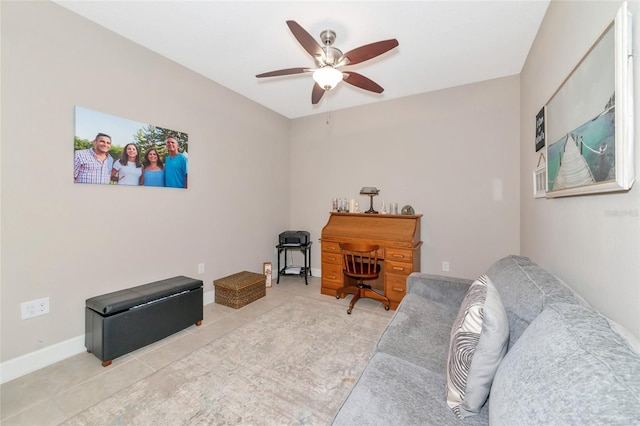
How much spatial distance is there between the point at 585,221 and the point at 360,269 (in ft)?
6.84

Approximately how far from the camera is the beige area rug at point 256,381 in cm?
149

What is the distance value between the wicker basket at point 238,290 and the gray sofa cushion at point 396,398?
2201 mm

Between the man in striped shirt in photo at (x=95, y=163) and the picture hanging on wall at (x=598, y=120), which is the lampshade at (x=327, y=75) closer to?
the picture hanging on wall at (x=598, y=120)

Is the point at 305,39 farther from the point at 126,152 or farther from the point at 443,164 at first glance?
the point at 443,164

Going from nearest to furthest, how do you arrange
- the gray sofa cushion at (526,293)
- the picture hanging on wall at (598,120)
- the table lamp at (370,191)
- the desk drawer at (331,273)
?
1. the picture hanging on wall at (598,120)
2. the gray sofa cushion at (526,293)
3. the desk drawer at (331,273)
4. the table lamp at (370,191)

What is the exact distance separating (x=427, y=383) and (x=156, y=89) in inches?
133

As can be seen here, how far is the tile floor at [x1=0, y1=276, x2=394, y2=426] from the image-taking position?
1.54 meters

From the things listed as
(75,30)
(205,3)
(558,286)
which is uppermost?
(205,3)

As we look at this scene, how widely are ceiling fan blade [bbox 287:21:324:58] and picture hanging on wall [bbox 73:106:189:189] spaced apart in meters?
1.82

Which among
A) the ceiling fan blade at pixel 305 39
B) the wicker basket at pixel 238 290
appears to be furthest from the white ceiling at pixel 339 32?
the wicker basket at pixel 238 290

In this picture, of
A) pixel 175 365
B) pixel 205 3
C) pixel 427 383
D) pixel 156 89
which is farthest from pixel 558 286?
pixel 156 89

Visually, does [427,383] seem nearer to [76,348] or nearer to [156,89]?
[76,348]

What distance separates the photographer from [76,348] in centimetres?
213

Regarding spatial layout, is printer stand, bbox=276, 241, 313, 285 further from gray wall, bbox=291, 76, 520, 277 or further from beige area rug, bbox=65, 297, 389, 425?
beige area rug, bbox=65, 297, 389, 425
